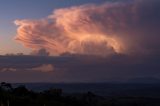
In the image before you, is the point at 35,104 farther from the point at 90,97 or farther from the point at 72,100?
the point at 90,97

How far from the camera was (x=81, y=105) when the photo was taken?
263 ft

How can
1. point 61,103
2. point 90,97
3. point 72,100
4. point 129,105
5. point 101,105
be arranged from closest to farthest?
point 61,103 → point 72,100 → point 101,105 → point 90,97 → point 129,105

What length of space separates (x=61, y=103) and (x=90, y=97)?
3419 cm

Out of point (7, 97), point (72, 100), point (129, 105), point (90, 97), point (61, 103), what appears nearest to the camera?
point (7, 97)

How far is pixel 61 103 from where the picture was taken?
73.1 metres

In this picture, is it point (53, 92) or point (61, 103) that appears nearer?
point (61, 103)

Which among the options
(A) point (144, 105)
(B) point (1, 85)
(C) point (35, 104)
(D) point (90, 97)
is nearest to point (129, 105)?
(A) point (144, 105)

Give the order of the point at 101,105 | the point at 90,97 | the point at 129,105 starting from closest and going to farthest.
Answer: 1. the point at 101,105
2. the point at 90,97
3. the point at 129,105

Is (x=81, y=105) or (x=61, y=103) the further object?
(x=81, y=105)

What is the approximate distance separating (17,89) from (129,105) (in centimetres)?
5100

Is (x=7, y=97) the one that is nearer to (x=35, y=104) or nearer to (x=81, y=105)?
(x=35, y=104)

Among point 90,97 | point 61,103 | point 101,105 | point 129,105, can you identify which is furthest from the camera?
point 129,105

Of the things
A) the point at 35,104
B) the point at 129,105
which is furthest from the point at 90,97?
the point at 35,104

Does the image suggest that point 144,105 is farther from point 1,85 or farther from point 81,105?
point 1,85
